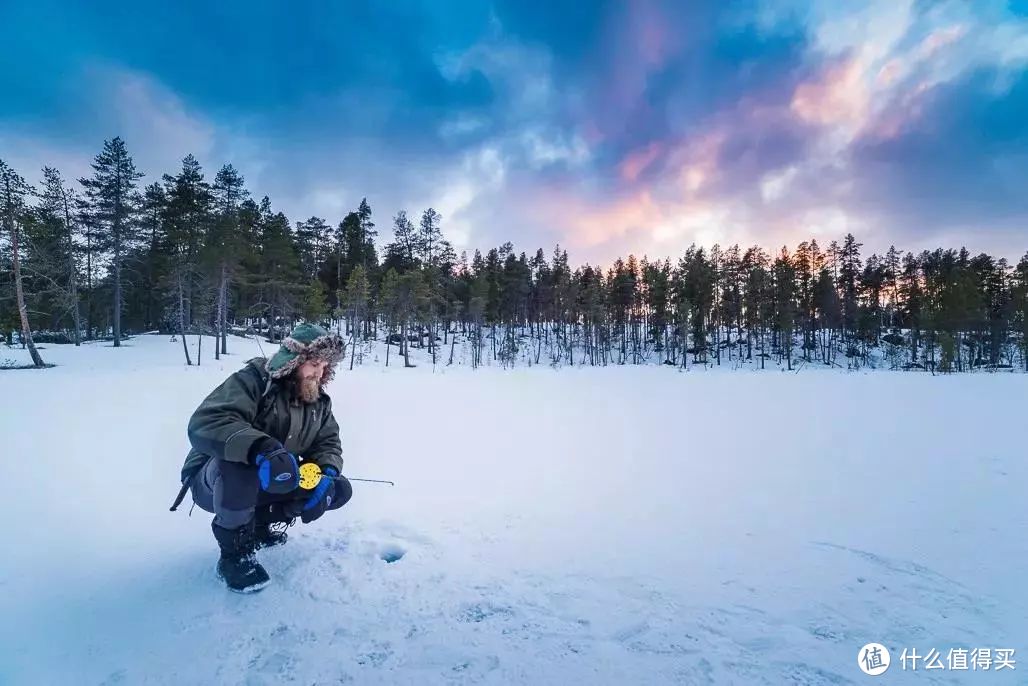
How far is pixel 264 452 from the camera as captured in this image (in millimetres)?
2449

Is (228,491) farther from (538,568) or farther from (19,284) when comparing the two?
(19,284)

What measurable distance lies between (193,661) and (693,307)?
4971 cm

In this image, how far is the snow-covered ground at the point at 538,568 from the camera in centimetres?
215

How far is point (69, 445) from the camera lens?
6215mm

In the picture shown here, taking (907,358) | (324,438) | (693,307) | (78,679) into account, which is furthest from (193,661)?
(907,358)

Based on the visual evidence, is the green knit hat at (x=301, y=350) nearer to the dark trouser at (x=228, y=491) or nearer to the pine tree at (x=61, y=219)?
the dark trouser at (x=228, y=491)

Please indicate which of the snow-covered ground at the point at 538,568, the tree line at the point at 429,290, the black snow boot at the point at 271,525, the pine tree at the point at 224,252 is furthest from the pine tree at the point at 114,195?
the black snow boot at the point at 271,525

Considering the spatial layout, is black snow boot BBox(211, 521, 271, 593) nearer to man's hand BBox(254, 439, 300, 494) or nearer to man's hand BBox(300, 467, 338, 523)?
man's hand BBox(300, 467, 338, 523)

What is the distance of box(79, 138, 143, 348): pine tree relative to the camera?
30.9 m

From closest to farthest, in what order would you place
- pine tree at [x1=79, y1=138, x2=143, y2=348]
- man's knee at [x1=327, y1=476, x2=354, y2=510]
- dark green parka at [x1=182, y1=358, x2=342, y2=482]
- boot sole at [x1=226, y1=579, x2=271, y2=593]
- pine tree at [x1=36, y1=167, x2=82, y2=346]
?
1. dark green parka at [x1=182, y1=358, x2=342, y2=482]
2. boot sole at [x1=226, y1=579, x2=271, y2=593]
3. man's knee at [x1=327, y1=476, x2=354, y2=510]
4. pine tree at [x1=36, y1=167, x2=82, y2=346]
5. pine tree at [x1=79, y1=138, x2=143, y2=348]
